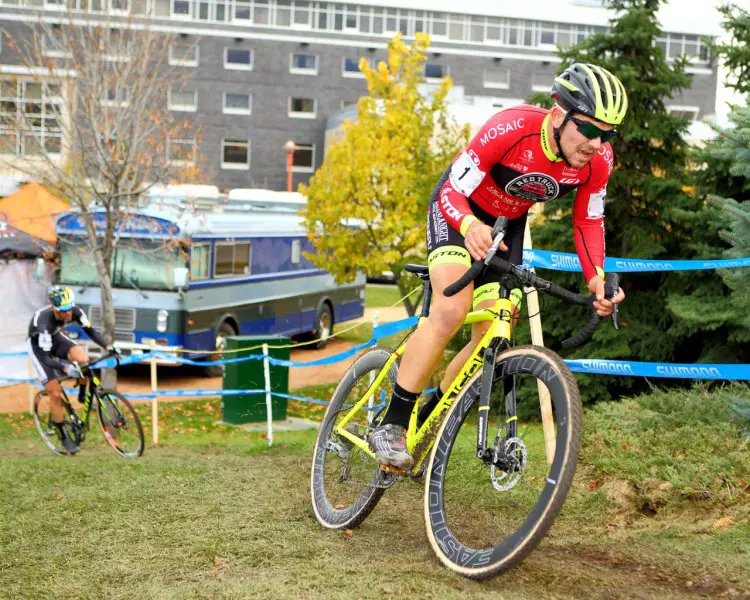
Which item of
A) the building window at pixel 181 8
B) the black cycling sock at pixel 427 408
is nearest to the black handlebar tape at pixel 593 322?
the black cycling sock at pixel 427 408

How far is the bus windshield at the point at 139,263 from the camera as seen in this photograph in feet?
62.8

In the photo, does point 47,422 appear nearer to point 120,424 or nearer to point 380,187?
point 120,424

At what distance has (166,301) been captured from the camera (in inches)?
749

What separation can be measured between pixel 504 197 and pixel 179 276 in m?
14.9

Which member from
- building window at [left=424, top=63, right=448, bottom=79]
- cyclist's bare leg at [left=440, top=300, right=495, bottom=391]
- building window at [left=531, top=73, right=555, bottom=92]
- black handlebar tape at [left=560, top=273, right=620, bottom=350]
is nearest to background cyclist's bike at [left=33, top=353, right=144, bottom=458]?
cyclist's bare leg at [left=440, top=300, right=495, bottom=391]

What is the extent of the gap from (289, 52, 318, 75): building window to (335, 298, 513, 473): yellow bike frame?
191ft

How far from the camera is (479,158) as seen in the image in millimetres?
4426

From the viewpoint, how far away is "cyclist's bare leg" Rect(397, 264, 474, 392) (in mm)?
4422

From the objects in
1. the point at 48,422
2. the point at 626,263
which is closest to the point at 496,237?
the point at 626,263

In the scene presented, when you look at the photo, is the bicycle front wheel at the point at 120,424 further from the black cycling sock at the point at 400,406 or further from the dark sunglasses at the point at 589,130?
the dark sunglasses at the point at 589,130

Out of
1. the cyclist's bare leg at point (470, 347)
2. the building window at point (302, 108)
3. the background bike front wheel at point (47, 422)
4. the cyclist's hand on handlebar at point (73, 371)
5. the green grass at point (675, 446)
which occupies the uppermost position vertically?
the building window at point (302, 108)

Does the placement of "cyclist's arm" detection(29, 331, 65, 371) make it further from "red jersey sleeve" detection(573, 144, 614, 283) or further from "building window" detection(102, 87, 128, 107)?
"red jersey sleeve" detection(573, 144, 614, 283)

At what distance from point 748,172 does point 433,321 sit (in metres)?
2.93

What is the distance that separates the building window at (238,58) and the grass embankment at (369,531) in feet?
180
